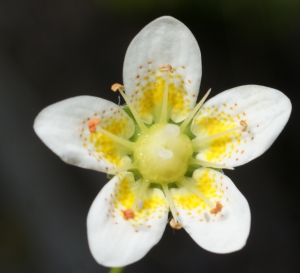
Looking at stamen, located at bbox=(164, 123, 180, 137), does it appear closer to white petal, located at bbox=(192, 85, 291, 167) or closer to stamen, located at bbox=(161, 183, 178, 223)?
white petal, located at bbox=(192, 85, 291, 167)

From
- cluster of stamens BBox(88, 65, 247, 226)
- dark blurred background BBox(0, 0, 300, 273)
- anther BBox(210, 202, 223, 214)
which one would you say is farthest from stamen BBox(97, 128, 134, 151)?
dark blurred background BBox(0, 0, 300, 273)

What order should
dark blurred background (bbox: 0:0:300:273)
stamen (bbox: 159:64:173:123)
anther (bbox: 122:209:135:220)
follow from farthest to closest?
dark blurred background (bbox: 0:0:300:273) < stamen (bbox: 159:64:173:123) < anther (bbox: 122:209:135:220)

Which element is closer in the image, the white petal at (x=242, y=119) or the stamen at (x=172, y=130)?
the white petal at (x=242, y=119)

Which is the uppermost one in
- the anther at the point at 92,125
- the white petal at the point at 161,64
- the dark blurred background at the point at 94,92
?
the white petal at the point at 161,64

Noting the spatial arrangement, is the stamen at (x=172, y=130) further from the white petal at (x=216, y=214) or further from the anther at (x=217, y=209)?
the anther at (x=217, y=209)

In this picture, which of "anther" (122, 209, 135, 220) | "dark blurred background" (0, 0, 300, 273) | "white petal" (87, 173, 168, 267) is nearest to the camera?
"white petal" (87, 173, 168, 267)

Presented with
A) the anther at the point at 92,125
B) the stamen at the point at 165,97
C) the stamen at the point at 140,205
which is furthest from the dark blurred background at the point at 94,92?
the anther at the point at 92,125

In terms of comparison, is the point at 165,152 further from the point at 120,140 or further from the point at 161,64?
the point at 161,64

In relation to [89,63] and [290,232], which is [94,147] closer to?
[89,63]
